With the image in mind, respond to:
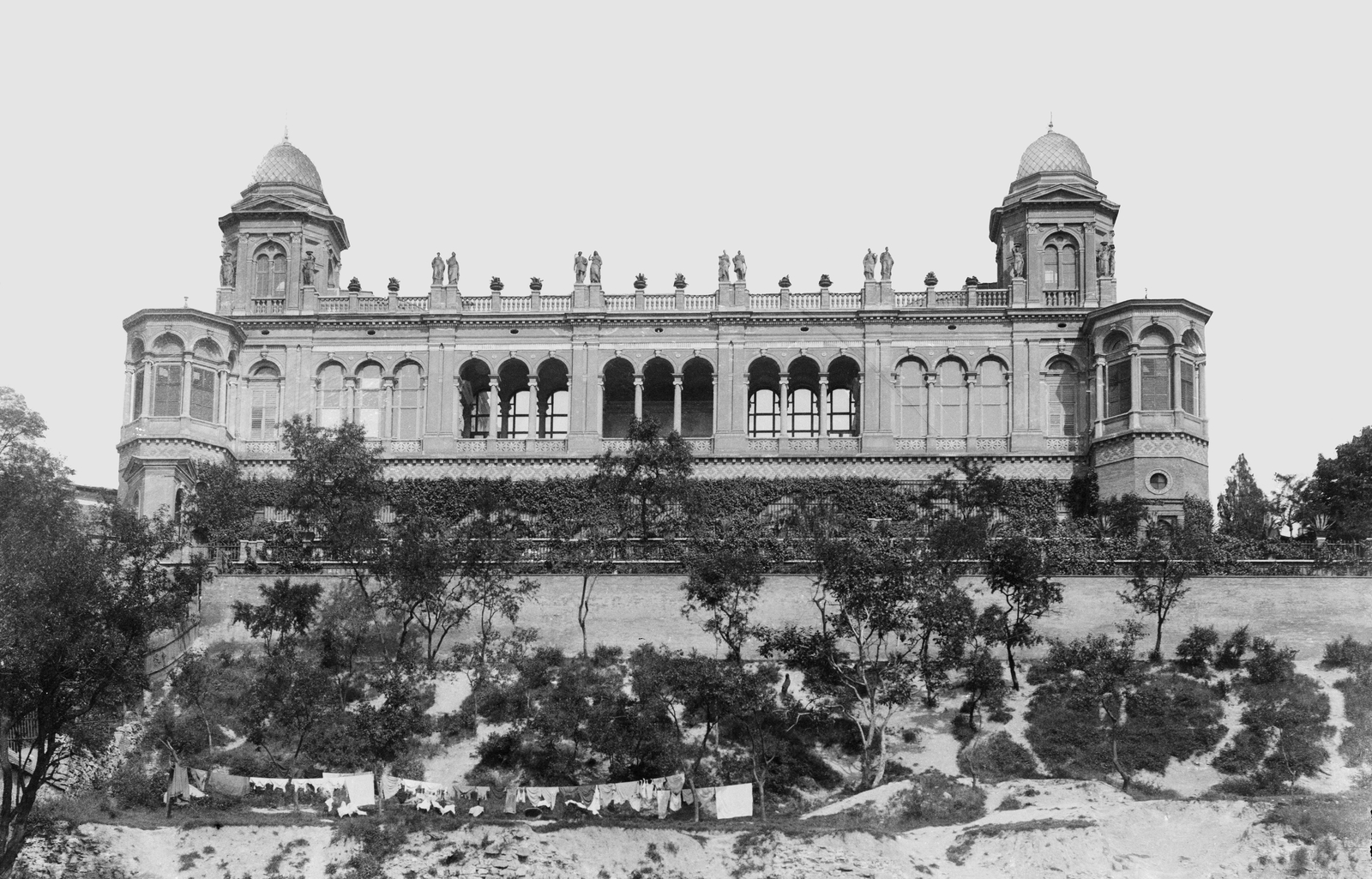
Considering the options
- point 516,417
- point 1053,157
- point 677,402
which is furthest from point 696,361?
point 1053,157

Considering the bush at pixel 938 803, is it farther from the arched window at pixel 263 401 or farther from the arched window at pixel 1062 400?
the arched window at pixel 263 401

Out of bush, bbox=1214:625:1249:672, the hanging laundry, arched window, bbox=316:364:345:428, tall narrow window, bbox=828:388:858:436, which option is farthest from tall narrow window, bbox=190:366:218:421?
bush, bbox=1214:625:1249:672

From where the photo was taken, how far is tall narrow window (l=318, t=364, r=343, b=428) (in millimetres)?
79562

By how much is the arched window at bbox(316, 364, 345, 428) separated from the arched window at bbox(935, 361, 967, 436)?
80.1ft

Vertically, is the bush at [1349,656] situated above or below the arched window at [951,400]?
below

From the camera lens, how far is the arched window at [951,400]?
256ft

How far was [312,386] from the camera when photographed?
7975 centimetres

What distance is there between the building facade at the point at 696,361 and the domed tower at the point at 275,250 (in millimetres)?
92

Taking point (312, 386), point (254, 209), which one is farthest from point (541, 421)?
point (254, 209)

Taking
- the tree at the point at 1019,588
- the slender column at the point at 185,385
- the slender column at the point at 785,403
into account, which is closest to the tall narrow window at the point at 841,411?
the slender column at the point at 785,403

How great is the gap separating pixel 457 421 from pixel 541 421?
482 centimetres

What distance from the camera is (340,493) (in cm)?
6284

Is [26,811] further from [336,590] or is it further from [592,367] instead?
[592,367]

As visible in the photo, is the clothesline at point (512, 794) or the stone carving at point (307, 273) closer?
the clothesline at point (512, 794)
